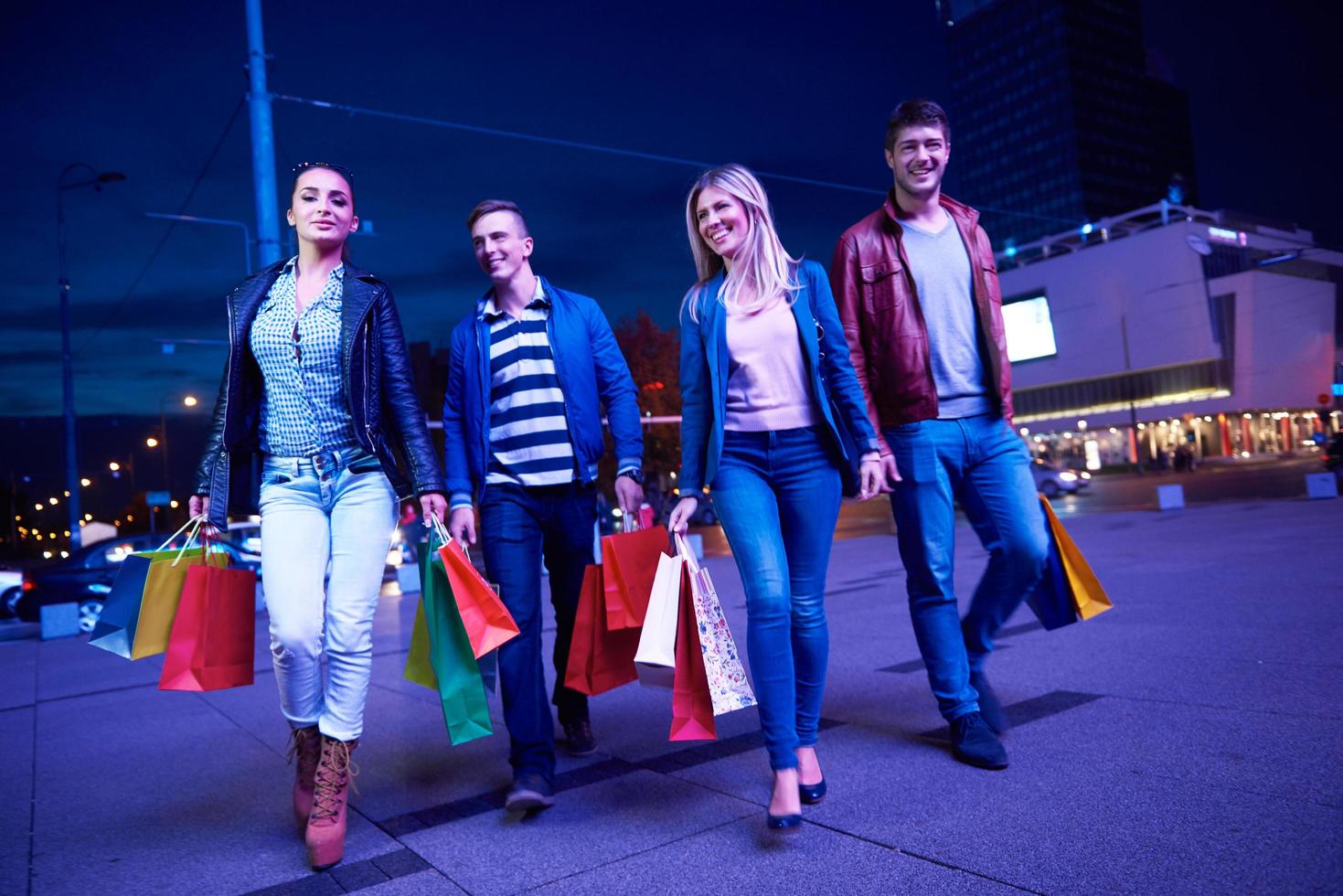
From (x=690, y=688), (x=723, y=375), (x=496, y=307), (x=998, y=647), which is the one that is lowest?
(x=998, y=647)

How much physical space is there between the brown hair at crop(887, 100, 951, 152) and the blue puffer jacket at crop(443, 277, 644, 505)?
4.28 ft

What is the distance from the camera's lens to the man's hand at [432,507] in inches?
127

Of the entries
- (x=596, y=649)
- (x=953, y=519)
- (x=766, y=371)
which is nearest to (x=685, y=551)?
(x=596, y=649)

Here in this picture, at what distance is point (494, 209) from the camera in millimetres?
3566

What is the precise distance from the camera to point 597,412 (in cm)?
366

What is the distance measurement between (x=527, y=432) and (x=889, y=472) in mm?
1266

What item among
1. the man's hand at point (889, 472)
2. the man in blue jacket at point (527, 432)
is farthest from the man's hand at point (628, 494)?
the man's hand at point (889, 472)

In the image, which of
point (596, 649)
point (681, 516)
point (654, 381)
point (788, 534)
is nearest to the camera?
point (681, 516)

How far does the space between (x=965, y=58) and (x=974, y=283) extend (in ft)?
559

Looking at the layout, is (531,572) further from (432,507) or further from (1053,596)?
(1053,596)

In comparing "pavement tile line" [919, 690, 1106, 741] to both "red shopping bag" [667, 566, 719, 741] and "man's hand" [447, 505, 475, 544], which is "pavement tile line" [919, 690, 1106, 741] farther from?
"man's hand" [447, 505, 475, 544]

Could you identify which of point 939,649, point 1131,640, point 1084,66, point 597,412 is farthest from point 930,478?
point 1084,66

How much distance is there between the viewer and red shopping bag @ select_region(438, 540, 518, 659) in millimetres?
3057

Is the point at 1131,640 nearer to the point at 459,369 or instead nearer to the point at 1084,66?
the point at 459,369
